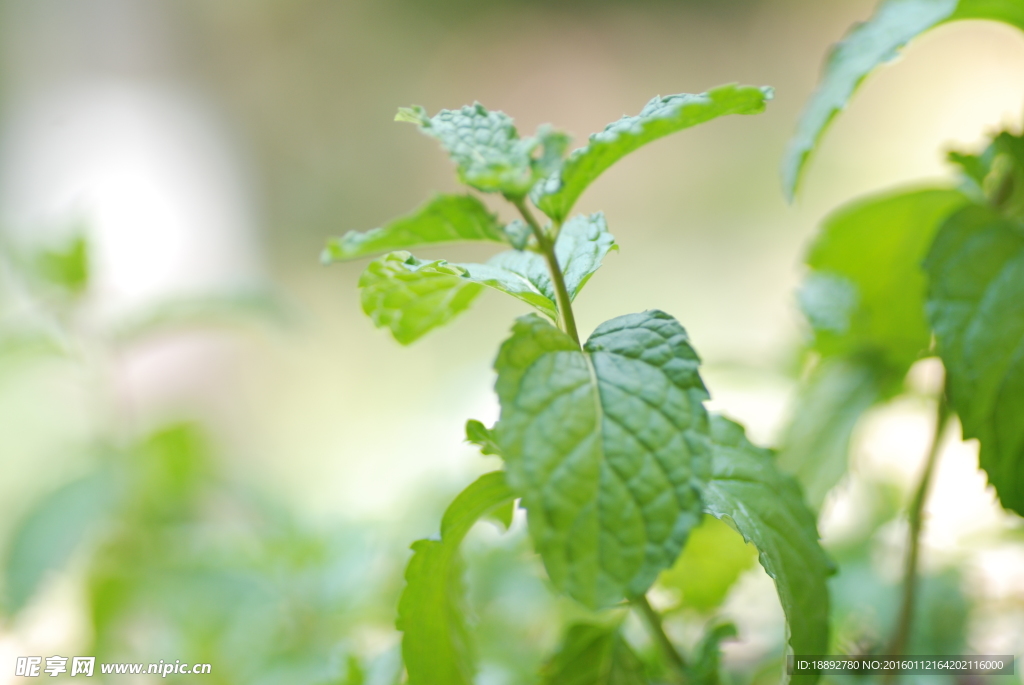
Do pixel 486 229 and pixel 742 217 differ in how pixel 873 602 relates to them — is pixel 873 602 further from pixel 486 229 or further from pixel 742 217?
pixel 742 217

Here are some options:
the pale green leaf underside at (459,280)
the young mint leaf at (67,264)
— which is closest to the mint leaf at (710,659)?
the pale green leaf underside at (459,280)

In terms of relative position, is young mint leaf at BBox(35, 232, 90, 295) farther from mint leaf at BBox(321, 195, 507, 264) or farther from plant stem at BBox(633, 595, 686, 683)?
plant stem at BBox(633, 595, 686, 683)

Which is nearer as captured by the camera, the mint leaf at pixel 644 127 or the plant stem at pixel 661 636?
the mint leaf at pixel 644 127

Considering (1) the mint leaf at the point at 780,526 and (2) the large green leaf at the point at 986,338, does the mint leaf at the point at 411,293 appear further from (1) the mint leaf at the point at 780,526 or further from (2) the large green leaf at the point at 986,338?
(2) the large green leaf at the point at 986,338

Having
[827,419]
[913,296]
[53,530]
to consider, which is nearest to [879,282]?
[913,296]

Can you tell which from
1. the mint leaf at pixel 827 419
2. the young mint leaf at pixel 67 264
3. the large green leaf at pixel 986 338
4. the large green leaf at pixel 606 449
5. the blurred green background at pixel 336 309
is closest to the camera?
the large green leaf at pixel 606 449

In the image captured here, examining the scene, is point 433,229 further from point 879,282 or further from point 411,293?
point 879,282

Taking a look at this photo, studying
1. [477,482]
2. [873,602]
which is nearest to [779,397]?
[873,602]
